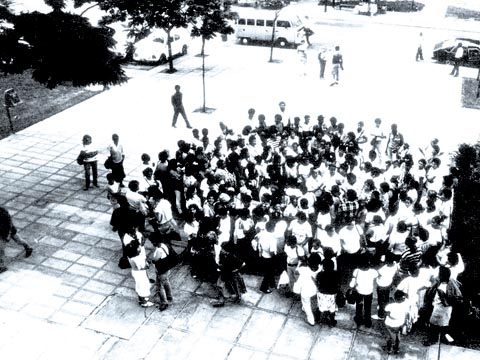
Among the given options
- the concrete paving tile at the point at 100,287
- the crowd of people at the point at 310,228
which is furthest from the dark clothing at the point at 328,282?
the concrete paving tile at the point at 100,287

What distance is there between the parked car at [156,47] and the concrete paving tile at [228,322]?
57.5ft

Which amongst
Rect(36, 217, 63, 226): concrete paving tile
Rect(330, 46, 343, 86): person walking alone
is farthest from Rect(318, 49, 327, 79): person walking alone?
Rect(36, 217, 63, 226): concrete paving tile

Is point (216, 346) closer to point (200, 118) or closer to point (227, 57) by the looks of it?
point (200, 118)

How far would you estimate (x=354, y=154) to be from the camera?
11359 millimetres

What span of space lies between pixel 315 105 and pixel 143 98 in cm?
642

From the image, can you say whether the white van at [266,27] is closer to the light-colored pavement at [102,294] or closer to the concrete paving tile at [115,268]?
the light-colored pavement at [102,294]

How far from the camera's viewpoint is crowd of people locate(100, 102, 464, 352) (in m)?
8.04

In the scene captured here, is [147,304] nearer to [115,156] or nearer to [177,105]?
[115,156]

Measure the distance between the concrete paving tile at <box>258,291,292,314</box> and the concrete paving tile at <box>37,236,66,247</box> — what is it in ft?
14.6

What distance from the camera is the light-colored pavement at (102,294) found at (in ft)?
26.7

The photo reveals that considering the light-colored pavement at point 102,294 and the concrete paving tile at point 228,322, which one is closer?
the light-colored pavement at point 102,294

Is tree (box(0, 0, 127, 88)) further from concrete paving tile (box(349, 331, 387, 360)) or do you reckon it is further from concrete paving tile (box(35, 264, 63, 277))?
concrete paving tile (box(349, 331, 387, 360))

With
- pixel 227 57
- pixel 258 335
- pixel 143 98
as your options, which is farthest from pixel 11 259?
pixel 227 57

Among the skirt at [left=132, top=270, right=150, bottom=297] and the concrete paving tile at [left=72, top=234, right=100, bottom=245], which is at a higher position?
the skirt at [left=132, top=270, right=150, bottom=297]
